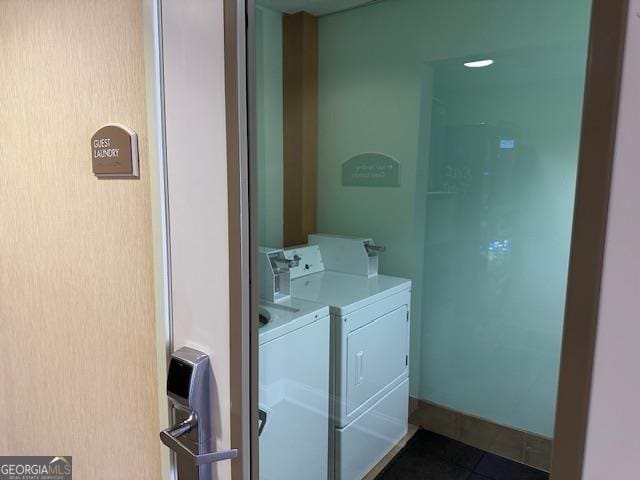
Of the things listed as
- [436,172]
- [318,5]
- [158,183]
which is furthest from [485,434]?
[318,5]

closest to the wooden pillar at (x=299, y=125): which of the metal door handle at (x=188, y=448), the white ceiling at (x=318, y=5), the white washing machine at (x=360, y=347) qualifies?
the white ceiling at (x=318, y=5)

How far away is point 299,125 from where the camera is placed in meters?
1.83

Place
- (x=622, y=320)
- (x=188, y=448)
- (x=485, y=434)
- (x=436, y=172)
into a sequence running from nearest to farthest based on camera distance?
(x=622, y=320) → (x=188, y=448) → (x=485, y=434) → (x=436, y=172)

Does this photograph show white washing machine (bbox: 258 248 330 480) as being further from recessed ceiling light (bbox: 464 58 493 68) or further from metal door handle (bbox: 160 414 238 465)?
recessed ceiling light (bbox: 464 58 493 68)

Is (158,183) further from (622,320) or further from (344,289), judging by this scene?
(344,289)

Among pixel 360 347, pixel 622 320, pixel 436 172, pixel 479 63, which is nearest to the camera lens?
pixel 622 320

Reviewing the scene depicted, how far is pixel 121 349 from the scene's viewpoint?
107 cm

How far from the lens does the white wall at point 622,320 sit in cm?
42

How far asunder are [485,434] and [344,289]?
958 mm

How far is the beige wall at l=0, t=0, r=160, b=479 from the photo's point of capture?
968 millimetres

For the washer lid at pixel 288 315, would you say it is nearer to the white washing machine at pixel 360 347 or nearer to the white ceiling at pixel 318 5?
the white washing machine at pixel 360 347

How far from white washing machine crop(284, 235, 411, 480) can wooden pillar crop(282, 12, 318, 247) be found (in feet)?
0.56

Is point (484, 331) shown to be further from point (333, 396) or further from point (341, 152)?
point (341, 152)

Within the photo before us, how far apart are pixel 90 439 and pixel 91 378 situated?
0.19 metres
